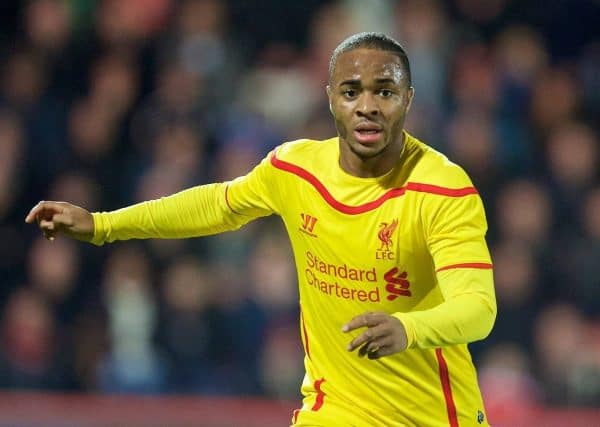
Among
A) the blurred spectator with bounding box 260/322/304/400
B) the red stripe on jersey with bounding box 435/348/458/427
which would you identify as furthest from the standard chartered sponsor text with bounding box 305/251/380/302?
the blurred spectator with bounding box 260/322/304/400

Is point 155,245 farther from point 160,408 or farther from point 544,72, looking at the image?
point 544,72

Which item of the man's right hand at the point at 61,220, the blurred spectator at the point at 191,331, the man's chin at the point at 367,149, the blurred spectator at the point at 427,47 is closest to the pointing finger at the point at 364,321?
the man's chin at the point at 367,149

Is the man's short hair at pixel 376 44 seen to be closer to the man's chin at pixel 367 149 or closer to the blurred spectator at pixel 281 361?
the man's chin at pixel 367 149

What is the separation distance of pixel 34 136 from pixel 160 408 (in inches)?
103

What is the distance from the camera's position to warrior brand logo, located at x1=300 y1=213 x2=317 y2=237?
4926mm

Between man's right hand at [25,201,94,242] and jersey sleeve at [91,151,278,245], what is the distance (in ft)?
0.14

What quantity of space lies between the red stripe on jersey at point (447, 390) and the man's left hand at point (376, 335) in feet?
2.97

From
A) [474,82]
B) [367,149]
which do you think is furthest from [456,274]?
[474,82]

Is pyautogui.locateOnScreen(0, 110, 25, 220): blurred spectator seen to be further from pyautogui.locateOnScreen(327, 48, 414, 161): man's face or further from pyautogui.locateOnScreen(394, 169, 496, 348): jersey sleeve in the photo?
pyautogui.locateOnScreen(394, 169, 496, 348): jersey sleeve

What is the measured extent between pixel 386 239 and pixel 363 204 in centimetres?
17

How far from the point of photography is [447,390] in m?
4.85

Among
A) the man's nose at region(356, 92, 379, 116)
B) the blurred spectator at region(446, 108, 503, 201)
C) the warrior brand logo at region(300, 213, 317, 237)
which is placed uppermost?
the blurred spectator at region(446, 108, 503, 201)

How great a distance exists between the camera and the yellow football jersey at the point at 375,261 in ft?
14.9

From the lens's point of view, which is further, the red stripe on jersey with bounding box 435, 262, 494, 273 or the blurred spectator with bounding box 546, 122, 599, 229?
the blurred spectator with bounding box 546, 122, 599, 229
